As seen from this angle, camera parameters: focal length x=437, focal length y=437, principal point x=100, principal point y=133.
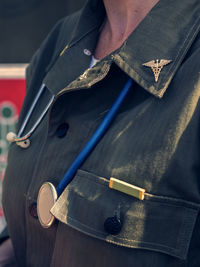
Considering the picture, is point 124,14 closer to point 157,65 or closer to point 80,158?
point 157,65

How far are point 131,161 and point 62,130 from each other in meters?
0.28

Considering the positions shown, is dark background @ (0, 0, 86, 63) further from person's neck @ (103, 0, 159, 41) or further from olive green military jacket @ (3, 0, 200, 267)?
olive green military jacket @ (3, 0, 200, 267)

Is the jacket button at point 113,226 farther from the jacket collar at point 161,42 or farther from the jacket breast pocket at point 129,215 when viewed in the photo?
the jacket collar at point 161,42

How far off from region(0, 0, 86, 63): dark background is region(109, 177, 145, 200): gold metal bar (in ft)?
7.99

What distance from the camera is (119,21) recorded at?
130cm

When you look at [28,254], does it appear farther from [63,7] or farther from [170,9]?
[63,7]

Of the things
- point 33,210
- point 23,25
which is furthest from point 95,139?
point 23,25

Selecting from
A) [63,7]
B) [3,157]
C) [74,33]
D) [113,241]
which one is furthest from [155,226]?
[63,7]

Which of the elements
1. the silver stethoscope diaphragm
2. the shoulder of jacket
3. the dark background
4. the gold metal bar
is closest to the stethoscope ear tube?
the gold metal bar

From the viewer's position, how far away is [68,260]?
993 millimetres

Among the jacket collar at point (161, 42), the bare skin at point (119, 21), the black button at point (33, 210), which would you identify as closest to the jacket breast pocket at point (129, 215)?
the black button at point (33, 210)

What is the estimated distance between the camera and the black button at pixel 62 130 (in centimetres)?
114

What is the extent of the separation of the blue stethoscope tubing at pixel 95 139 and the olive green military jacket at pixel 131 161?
0.04 ft

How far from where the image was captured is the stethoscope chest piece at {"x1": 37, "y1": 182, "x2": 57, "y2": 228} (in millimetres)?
1030
